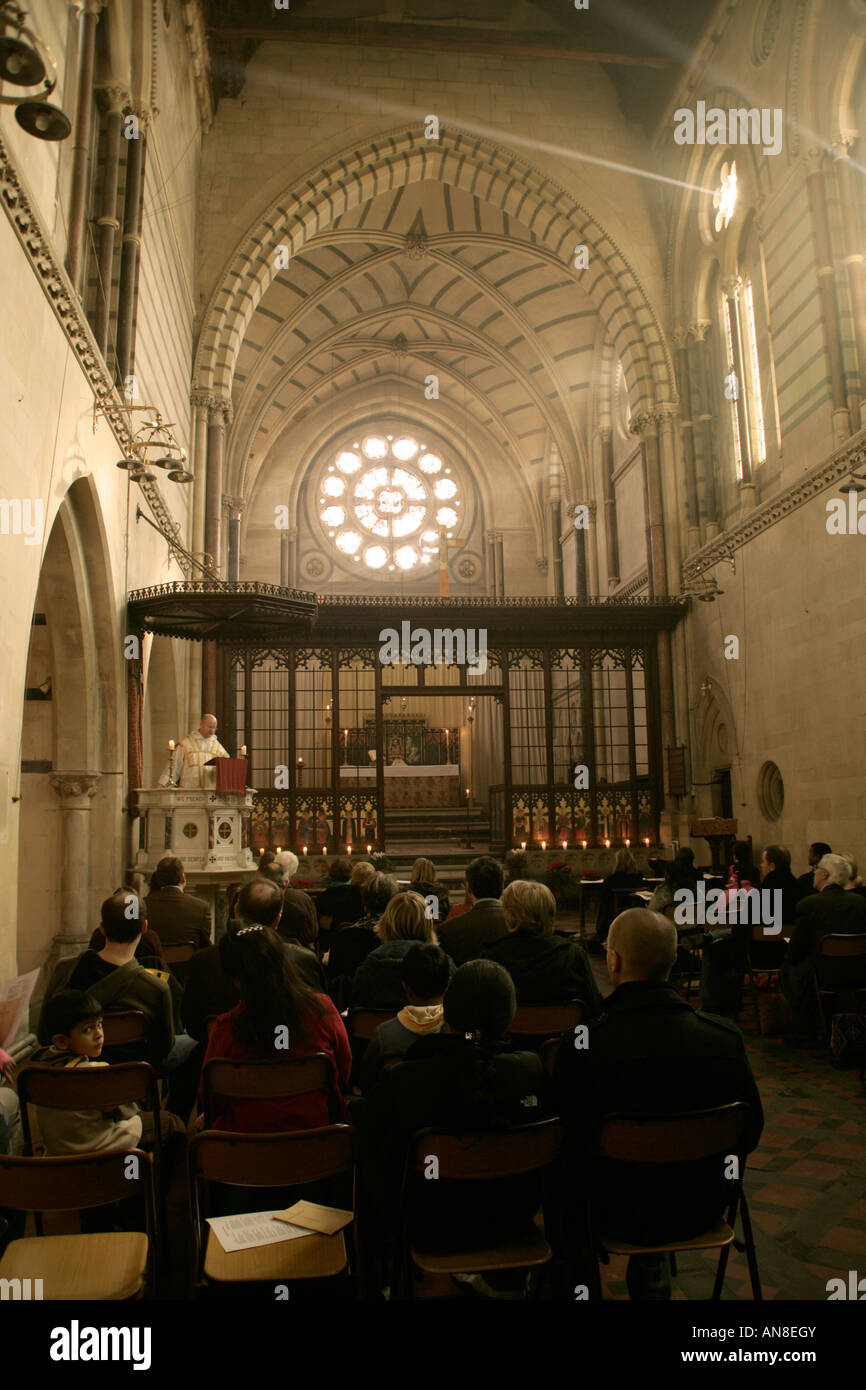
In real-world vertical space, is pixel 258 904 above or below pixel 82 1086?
above

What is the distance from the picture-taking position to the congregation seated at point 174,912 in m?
6.18

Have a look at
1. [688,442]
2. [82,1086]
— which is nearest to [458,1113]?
[82,1086]

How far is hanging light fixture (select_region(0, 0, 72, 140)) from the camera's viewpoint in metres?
3.51

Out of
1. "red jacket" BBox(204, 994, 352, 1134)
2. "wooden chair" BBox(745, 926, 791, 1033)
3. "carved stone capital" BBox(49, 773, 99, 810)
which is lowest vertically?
"wooden chair" BBox(745, 926, 791, 1033)

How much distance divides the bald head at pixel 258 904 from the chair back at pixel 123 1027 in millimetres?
741

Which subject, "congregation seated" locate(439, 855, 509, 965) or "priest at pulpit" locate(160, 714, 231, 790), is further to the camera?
"priest at pulpit" locate(160, 714, 231, 790)

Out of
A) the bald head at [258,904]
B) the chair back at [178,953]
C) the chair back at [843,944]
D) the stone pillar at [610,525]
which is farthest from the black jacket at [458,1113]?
the stone pillar at [610,525]

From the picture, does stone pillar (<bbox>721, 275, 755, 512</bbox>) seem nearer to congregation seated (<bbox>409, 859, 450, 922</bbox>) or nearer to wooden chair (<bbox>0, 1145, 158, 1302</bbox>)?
congregation seated (<bbox>409, 859, 450, 922</bbox>)

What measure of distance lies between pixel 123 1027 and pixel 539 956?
1715 mm

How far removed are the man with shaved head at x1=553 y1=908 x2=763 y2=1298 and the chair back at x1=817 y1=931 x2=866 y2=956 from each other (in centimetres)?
350

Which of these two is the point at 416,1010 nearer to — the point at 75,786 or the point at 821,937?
the point at 821,937

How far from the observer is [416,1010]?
3.16 m

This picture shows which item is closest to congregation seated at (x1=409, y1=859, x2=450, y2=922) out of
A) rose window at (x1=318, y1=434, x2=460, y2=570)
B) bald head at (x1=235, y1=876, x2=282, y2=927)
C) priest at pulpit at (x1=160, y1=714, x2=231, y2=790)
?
bald head at (x1=235, y1=876, x2=282, y2=927)

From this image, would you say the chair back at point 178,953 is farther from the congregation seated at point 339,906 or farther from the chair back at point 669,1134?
the chair back at point 669,1134
